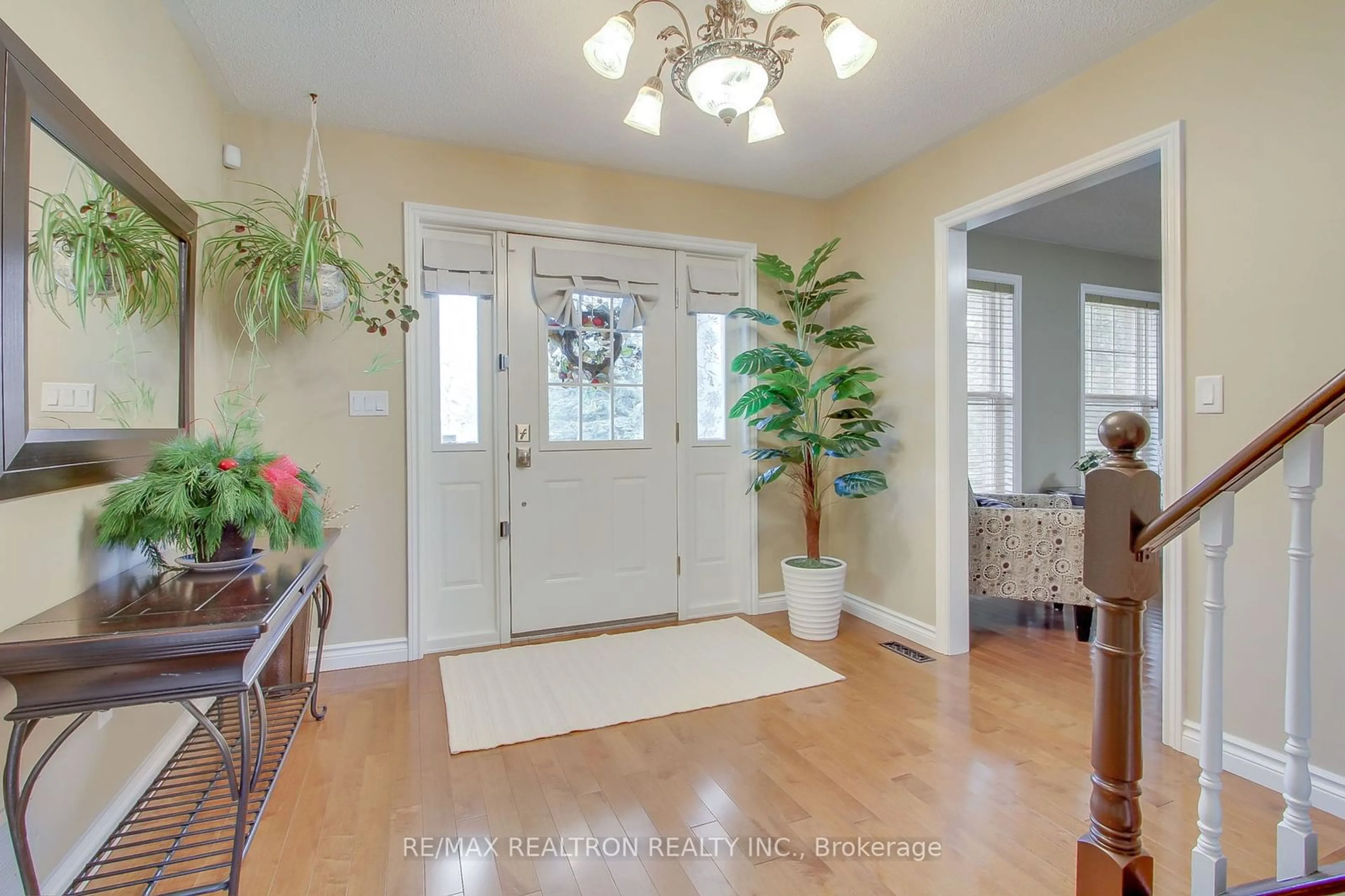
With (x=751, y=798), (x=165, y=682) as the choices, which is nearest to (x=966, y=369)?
(x=751, y=798)

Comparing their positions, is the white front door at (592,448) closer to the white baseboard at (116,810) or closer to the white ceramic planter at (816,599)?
the white ceramic planter at (816,599)

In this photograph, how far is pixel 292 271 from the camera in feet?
8.21

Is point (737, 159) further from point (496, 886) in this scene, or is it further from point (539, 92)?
point (496, 886)

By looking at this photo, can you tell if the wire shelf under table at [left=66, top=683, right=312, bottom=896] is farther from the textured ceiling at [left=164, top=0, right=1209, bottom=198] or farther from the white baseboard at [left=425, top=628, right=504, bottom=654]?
the textured ceiling at [left=164, top=0, right=1209, bottom=198]

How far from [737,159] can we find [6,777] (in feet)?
11.1

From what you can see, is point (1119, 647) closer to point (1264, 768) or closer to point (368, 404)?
point (1264, 768)

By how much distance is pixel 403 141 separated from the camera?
10.0ft

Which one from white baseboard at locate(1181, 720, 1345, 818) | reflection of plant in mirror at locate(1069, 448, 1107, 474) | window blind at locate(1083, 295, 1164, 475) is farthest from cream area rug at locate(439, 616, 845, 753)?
window blind at locate(1083, 295, 1164, 475)

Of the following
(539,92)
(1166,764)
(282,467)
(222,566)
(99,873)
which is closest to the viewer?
(99,873)

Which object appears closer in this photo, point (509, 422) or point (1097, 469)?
point (1097, 469)

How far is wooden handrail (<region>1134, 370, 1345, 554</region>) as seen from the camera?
1023mm

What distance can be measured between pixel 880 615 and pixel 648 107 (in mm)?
2860

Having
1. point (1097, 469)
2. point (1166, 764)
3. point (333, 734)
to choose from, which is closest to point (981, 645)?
point (1166, 764)

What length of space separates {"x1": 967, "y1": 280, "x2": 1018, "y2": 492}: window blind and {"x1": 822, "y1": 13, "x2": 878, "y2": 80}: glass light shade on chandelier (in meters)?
3.31
